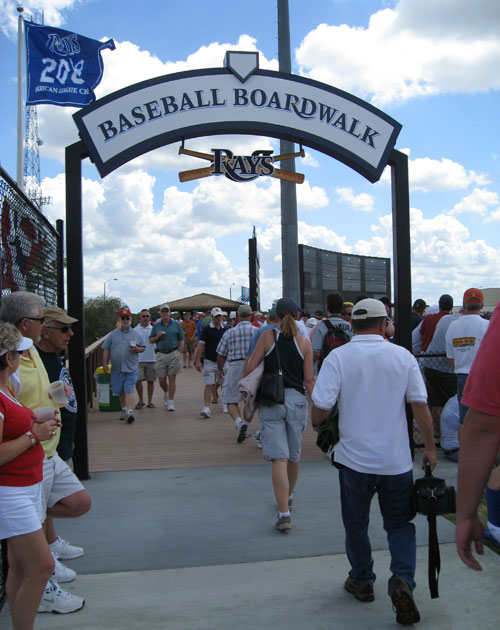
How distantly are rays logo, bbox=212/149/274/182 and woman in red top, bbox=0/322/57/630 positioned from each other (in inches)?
176

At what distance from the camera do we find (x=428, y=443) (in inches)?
137

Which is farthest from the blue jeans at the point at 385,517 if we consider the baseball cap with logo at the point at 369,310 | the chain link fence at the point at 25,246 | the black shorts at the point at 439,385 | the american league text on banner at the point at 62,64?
the american league text on banner at the point at 62,64

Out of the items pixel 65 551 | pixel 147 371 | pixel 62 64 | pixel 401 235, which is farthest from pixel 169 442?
pixel 62 64

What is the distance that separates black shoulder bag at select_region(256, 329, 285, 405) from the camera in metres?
4.93

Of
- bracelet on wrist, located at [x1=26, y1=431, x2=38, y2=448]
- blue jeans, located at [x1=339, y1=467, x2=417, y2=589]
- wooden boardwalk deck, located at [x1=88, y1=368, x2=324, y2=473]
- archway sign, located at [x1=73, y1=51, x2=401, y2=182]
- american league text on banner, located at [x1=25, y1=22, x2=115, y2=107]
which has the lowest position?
wooden boardwalk deck, located at [x1=88, y1=368, x2=324, y2=473]

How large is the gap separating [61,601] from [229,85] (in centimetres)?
536

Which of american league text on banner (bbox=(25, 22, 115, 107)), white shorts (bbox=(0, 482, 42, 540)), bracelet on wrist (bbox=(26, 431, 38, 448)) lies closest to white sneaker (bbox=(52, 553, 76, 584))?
white shorts (bbox=(0, 482, 42, 540))

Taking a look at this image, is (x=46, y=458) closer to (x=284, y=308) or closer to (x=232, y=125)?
(x=284, y=308)

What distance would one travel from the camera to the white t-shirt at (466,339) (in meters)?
6.16

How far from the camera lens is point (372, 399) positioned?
343cm

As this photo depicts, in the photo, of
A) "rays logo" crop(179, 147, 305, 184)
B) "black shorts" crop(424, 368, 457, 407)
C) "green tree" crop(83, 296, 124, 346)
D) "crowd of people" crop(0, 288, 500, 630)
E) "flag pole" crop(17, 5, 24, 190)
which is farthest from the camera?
"green tree" crop(83, 296, 124, 346)

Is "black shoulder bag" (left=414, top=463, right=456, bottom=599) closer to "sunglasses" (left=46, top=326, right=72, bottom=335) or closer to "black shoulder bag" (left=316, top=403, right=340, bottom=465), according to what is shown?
"black shoulder bag" (left=316, top=403, right=340, bottom=465)

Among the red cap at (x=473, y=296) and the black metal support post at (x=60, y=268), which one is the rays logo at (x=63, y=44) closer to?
the black metal support post at (x=60, y=268)

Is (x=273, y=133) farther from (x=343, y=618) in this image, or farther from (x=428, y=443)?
(x=343, y=618)
